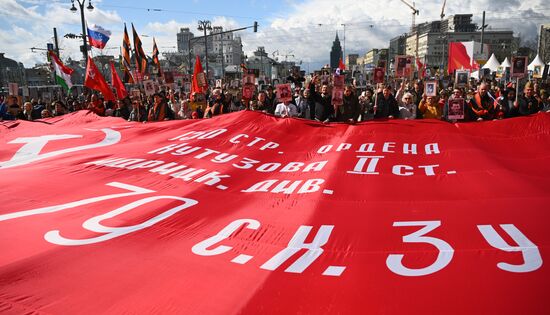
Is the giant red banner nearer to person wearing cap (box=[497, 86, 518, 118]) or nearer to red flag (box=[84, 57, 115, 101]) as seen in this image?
person wearing cap (box=[497, 86, 518, 118])

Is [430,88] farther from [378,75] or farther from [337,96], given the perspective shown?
[378,75]

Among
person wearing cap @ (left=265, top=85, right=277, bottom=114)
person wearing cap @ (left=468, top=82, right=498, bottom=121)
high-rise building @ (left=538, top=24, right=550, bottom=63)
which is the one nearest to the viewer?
person wearing cap @ (left=468, top=82, right=498, bottom=121)

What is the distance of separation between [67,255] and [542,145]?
623 centimetres

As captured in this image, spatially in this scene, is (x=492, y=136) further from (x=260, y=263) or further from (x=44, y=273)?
(x=44, y=273)

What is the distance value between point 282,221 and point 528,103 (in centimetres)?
787

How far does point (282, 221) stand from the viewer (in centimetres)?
387

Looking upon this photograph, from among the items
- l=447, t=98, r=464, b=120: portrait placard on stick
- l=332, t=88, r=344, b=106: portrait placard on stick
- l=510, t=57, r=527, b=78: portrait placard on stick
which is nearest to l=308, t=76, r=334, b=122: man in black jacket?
l=332, t=88, r=344, b=106: portrait placard on stick

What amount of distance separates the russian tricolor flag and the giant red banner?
1432cm

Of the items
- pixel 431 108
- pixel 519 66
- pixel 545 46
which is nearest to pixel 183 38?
pixel 545 46

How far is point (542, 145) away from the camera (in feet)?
19.6

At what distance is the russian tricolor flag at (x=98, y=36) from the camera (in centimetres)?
1980

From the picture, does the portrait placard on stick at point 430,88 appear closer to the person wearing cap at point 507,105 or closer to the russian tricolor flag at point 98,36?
the person wearing cap at point 507,105

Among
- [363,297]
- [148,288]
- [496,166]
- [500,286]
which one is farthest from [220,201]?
[496,166]

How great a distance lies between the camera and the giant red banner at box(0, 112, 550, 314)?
2516 mm
